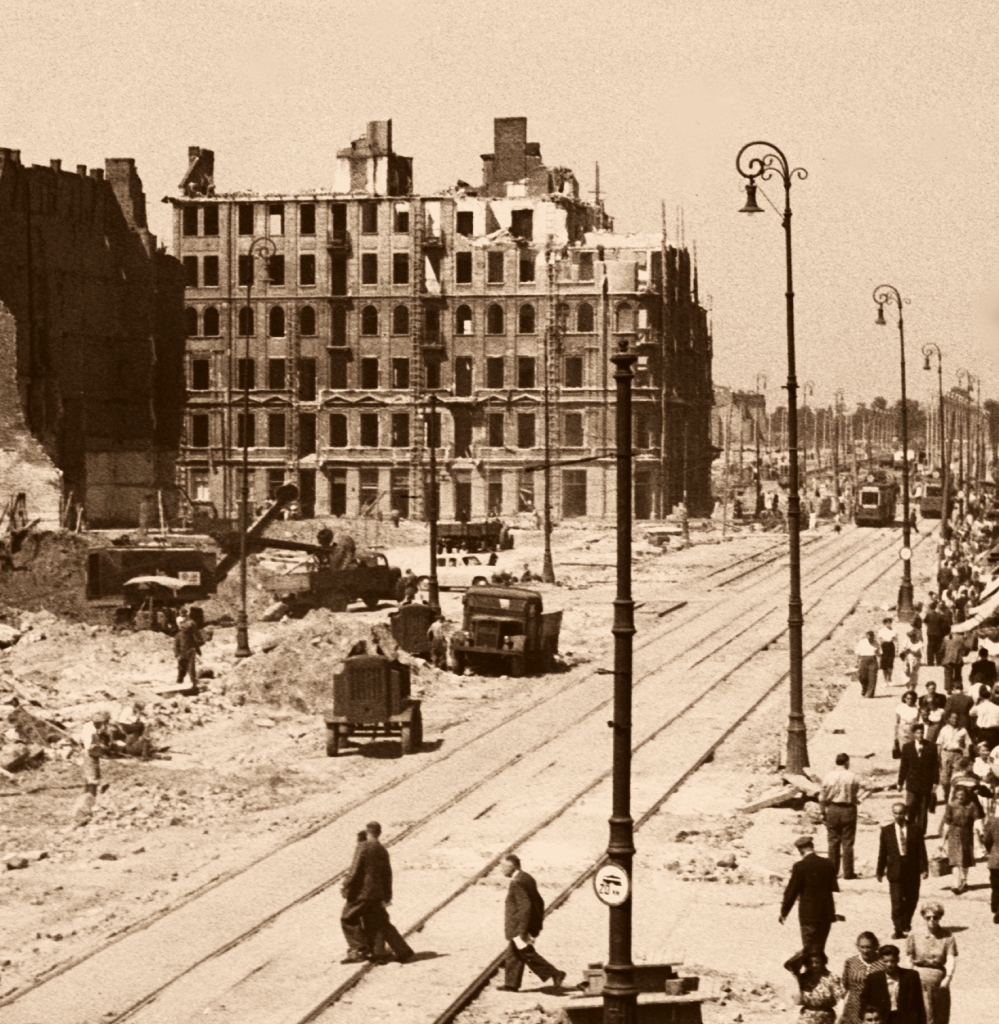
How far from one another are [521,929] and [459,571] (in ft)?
171

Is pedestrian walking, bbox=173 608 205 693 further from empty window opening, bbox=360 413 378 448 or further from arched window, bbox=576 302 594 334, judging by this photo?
empty window opening, bbox=360 413 378 448

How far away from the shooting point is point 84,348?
85.3 meters

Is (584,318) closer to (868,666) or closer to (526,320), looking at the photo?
(526,320)

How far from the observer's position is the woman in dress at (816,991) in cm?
1401

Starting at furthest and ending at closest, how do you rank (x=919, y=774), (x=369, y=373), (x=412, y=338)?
(x=369, y=373)
(x=412, y=338)
(x=919, y=774)

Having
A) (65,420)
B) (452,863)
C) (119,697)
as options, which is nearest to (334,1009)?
(452,863)

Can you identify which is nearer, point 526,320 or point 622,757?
point 622,757

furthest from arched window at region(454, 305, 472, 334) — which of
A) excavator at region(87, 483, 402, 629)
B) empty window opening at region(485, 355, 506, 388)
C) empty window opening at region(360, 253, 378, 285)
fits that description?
excavator at region(87, 483, 402, 629)

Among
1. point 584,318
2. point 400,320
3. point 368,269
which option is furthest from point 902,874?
point 368,269

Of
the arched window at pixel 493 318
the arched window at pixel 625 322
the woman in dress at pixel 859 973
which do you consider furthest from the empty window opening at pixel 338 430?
the woman in dress at pixel 859 973

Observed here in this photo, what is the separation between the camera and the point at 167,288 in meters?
97.9

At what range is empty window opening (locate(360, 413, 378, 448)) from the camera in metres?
106

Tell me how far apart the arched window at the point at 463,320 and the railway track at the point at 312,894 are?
204ft

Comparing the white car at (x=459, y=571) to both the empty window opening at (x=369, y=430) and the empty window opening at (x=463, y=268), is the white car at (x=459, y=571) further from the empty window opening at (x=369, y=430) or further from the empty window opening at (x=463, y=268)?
the empty window opening at (x=463, y=268)
